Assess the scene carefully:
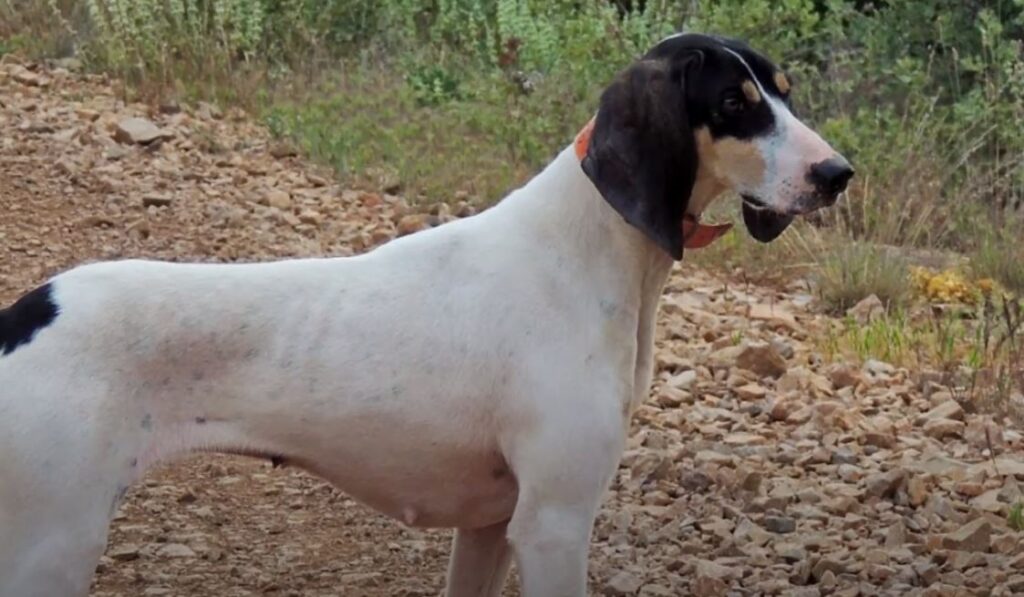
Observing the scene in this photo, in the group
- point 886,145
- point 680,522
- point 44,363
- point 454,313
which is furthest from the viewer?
point 886,145

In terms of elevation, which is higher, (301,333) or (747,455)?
(301,333)

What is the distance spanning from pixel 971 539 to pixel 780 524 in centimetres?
58

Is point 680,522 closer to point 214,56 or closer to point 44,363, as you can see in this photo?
point 44,363

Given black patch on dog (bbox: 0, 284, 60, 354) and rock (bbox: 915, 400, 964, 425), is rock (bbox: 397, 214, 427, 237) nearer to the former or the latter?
rock (bbox: 915, 400, 964, 425)

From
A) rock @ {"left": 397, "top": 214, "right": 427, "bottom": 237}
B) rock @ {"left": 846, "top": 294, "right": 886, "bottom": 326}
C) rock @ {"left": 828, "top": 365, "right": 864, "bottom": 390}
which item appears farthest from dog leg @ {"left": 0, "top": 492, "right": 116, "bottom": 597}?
rock @ {"left": 397, "top": 214, "right": 427, "bottom": 237}

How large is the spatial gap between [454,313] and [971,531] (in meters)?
2.04

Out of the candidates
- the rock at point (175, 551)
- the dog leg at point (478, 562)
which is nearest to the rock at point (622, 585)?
the dog leg at point (478, 562)

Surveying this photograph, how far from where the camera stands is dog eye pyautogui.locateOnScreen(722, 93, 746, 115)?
4016 millimetres

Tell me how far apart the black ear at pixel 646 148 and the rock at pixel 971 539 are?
5.86 ft

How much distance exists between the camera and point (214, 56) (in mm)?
10703

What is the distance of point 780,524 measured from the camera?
221 inches

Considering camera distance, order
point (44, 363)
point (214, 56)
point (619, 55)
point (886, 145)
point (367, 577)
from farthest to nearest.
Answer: point (214, 56)
point (619, 55)
point (886, 145)
point (367, 577)
point (44, 363)

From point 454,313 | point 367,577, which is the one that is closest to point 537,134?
point 367,577

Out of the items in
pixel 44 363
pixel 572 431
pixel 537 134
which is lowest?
pixel 537 134
